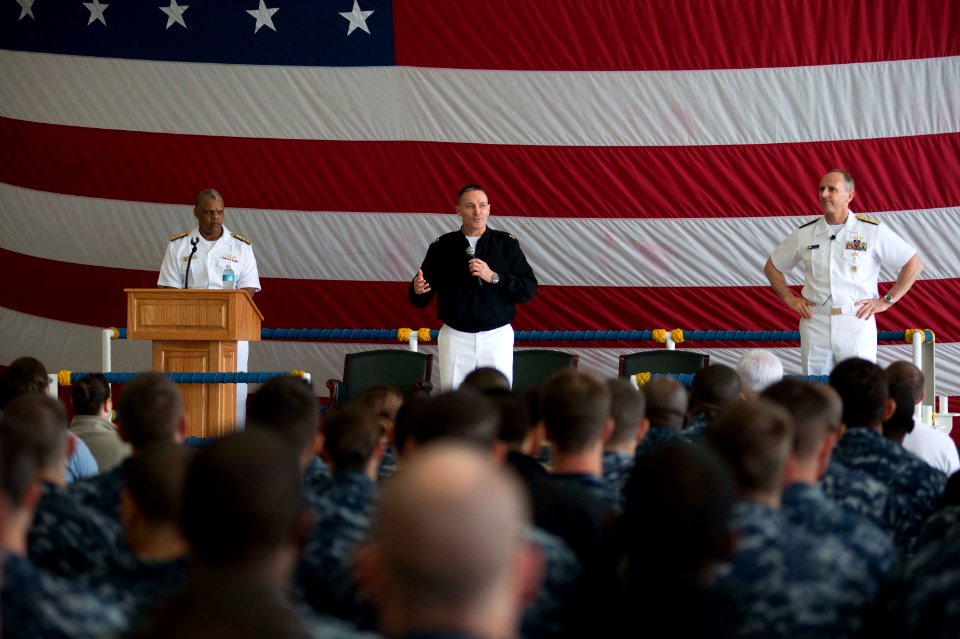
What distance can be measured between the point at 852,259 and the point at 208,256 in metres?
3.47

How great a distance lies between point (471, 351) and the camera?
5941 millimetres

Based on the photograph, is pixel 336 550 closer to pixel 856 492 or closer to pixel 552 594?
pixel 552 594

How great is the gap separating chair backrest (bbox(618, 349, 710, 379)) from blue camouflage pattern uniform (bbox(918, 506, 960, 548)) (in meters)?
3.58

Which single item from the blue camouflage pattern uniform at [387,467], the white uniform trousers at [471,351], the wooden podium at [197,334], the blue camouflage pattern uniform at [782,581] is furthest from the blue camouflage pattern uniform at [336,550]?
the wooden podium at [197,334]

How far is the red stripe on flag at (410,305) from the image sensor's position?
7066mm

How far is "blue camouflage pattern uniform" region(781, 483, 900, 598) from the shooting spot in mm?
2041

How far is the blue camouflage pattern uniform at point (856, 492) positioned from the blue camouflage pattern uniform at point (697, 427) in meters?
0.56

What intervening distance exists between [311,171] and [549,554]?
5.93 metres

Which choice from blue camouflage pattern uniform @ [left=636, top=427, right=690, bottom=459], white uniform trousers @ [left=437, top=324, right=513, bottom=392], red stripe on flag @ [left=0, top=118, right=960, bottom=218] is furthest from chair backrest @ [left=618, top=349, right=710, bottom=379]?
blue camouflage pattern uniform @ [left=636, top=427, right=690, bottom=459]

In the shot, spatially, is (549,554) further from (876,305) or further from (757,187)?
(757,187)

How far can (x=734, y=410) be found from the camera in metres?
2.08

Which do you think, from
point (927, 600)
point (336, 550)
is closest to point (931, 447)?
point (927, 600)

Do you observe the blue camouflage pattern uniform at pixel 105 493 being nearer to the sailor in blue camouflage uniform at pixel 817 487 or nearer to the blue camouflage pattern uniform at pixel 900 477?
the sailor in blue camouflage uniform at pixel 817 487

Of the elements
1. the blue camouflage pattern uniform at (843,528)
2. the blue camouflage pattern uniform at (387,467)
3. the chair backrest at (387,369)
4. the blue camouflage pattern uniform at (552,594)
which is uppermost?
the chair backrest at (387,369)
